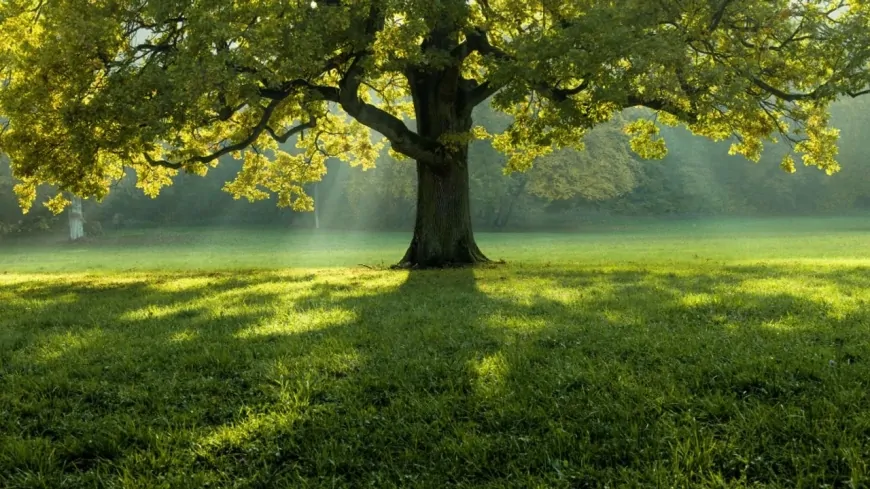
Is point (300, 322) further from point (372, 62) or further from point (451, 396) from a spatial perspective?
point (372, 62)

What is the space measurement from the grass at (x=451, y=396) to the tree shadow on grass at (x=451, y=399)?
0.06ft

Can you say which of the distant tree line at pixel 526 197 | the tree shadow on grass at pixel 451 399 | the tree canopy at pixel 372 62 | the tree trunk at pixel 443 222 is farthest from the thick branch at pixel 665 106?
the distant tree line at pixel 526 197

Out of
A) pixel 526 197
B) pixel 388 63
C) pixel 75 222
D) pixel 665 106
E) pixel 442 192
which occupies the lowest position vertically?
pixel 75 222

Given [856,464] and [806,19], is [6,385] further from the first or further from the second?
[806,19]

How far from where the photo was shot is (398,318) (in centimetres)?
846

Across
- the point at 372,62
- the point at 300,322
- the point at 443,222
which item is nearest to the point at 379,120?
the point at 372,62

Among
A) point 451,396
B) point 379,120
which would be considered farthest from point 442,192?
point 451,396

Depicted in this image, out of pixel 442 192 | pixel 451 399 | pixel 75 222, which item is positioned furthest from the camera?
pixel 75 222

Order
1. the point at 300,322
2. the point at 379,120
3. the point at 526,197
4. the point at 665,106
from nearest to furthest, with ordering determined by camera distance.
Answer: the point at 300,322 < the point at 665,106 < the point at 379,120 < the point at 526,197

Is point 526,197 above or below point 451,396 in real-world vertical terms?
above

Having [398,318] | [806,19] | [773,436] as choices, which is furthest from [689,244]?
[773,436]

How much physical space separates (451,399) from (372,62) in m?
10.7

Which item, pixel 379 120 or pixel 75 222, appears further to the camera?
pixel 75 222

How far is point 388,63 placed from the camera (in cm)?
1395
